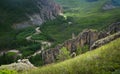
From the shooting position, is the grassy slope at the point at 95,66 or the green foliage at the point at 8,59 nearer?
the grassy slope at the point at 95,66

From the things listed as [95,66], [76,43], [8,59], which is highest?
[95,66]

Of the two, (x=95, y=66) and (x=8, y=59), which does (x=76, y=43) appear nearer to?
(x=8, y=59)

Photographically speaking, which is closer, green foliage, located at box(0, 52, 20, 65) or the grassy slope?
the grassy slope

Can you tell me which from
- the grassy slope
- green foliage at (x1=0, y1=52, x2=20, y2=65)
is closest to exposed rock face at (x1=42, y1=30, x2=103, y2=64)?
green foliage at (x1=0, y1=52, x2=20, y2=65)

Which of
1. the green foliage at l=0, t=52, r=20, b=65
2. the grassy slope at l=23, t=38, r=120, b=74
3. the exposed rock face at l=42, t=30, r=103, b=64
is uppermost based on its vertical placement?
the grassy slope at l=23, t=38, r=120, b=74

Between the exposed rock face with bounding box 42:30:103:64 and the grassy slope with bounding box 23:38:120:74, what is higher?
the grassy slope with bounding box 23:38:120:74

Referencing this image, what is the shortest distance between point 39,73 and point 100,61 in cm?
930

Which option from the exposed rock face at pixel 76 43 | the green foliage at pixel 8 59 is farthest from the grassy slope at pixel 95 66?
the green foliage at pixel 8 59

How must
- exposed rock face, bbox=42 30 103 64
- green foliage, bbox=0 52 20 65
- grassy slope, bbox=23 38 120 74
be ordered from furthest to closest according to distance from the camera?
green foliage, bbox=0 52 20 65
exposed rock face, bbox=42 30 103 64
grassy slope, bbox=23 38 120 74

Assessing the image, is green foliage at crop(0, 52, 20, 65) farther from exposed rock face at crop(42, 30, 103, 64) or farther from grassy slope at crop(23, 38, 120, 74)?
grassy slope at crop(23, 38, 120, 74)

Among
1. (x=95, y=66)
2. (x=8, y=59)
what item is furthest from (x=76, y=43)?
(x=95, y=66)

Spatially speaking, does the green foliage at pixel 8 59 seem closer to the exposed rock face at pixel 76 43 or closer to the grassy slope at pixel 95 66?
→ the exposed rock face at pixel 76 43

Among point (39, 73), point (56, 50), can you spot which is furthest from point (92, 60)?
point (56, 50)

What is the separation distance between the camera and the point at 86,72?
131 ft
